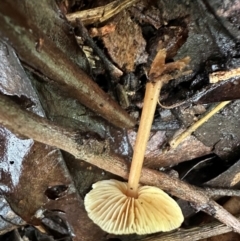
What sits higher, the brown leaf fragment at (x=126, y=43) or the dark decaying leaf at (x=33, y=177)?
the brown leaf fragment at (x=126, y=43)

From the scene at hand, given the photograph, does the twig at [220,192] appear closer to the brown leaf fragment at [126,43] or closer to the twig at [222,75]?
the twig at [222,75]

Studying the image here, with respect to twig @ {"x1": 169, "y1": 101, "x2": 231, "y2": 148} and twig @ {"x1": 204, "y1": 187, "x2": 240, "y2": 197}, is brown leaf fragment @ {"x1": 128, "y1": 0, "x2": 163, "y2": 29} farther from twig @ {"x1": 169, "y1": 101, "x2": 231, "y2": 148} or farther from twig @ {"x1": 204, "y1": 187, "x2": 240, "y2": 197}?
twig @ {"x1": 204, "y1": 187, "x2": 240, "y2": 197}

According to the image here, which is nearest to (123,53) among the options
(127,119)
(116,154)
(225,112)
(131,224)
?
(127,119)

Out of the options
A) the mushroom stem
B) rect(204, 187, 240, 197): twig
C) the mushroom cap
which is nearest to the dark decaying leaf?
Result: the mushroom cap

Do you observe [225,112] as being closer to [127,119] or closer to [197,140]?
[197,140]

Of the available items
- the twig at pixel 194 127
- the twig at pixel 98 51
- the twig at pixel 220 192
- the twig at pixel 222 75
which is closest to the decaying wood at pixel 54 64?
the twig at pixel 98 51

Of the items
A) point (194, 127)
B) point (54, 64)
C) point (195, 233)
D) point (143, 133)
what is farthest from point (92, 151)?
point (195, 233)

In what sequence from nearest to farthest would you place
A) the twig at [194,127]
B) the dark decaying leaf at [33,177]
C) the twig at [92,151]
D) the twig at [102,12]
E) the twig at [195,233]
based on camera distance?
1. the twig at [92,151]
2. the twig at [102,12]
3. the dark decaying leaf at [33,177]
4. the twig at [194,127]
5. the twig at [195,233]
